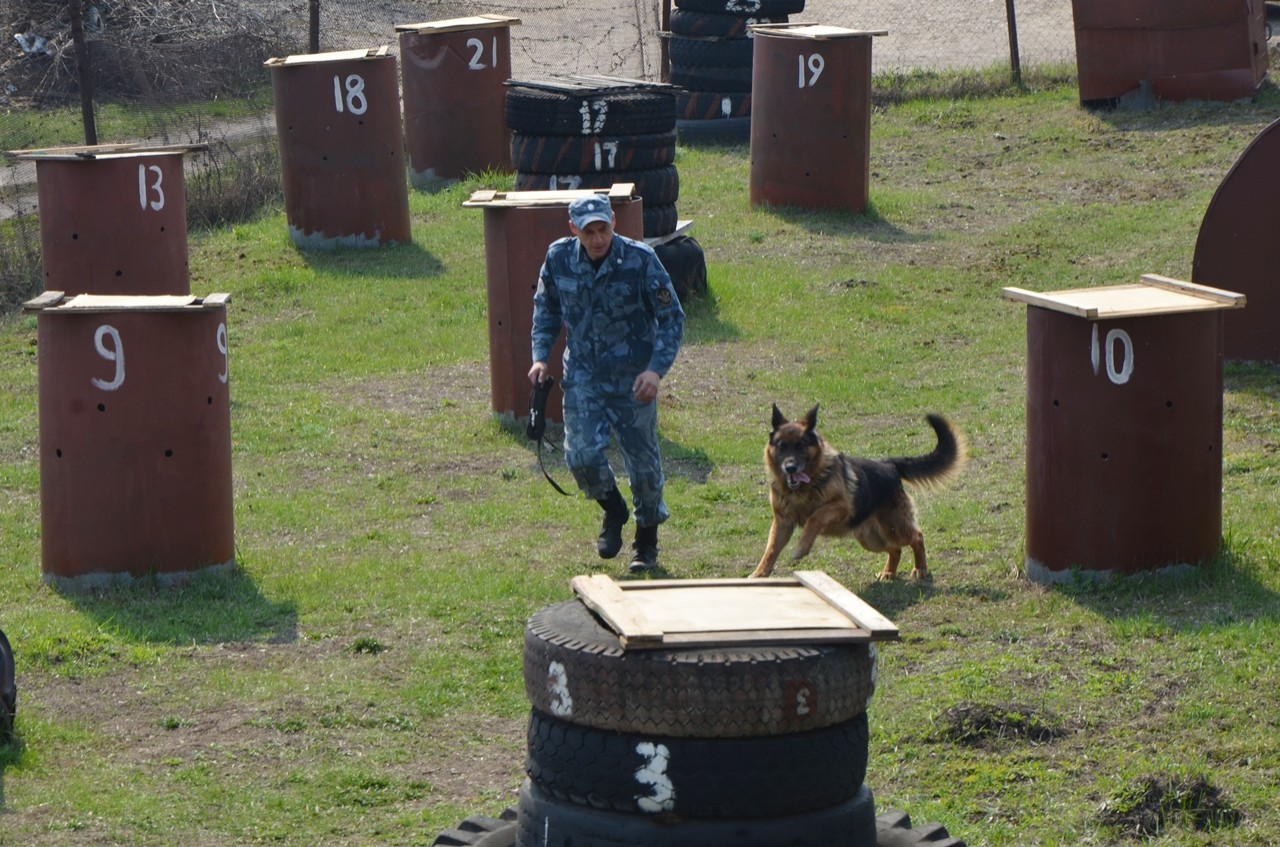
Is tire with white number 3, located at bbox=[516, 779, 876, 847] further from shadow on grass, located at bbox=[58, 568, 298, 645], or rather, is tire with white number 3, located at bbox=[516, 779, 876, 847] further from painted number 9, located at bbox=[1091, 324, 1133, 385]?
painted number 9, located at bbox=[1091, 324, 1133, 385]

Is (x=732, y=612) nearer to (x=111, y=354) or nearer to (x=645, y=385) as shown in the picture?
(x=645, y=385)

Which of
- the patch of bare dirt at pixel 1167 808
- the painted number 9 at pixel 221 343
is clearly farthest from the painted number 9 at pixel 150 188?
the patch of bare dirt at pixel 1167 808

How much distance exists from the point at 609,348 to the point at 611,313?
0.18 meters

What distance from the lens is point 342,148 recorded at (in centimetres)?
1502

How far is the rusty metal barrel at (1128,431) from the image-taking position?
7293mm

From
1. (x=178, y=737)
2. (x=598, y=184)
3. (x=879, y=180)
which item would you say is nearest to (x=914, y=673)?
(x=178, y=737)

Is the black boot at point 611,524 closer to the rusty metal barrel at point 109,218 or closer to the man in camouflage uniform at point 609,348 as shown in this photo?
the man in camouflage uniform at point 609,348

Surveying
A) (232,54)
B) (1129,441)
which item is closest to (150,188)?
(1129,441)

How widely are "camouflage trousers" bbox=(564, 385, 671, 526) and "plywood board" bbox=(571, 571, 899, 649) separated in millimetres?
3340

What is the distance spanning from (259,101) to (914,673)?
17382mm

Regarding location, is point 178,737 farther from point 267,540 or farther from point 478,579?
point 267,540

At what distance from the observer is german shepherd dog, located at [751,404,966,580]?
7.87m

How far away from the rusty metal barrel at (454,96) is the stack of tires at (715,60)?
2.62 m

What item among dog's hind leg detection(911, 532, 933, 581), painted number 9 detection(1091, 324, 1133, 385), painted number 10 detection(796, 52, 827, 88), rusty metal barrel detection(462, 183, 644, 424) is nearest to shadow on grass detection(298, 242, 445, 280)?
painted number 10 detection(796, 52, 827, 88)
